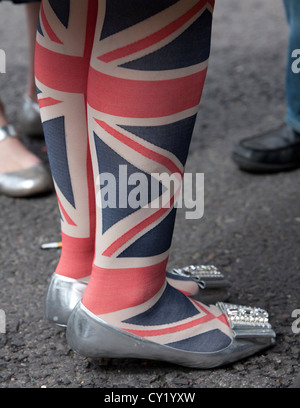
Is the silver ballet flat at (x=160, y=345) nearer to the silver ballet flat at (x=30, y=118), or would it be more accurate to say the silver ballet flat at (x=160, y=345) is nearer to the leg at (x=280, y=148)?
the leg at (x=280, y=148)

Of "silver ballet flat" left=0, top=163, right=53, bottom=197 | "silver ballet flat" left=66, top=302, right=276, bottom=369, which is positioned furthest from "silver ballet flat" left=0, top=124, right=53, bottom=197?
"silver ballet flat" left=66, top=302, right=276, bottom=369

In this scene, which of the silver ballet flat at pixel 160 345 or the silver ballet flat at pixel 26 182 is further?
the silver ballet flat at pixel 26 182

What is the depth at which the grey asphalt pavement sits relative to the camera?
3.48 ft

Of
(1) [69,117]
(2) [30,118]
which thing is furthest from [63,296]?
(2) [30,118]

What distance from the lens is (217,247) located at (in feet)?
4.90

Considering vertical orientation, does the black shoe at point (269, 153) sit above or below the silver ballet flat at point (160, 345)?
below

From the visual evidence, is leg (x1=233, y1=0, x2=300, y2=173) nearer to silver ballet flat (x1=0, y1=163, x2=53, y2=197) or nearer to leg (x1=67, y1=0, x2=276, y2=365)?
silver ballet flat (x1=0, y1=163, x2=53, y2=197)

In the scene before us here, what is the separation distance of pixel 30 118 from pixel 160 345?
4.20 feet

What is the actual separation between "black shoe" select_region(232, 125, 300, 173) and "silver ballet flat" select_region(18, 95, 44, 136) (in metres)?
0.71

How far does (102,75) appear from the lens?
88cm

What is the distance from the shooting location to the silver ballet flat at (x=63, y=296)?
3.63 feet

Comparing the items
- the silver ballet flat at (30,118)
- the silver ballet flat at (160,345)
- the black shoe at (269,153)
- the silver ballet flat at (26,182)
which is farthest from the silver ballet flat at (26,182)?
the silver ballet flat at (160,345)

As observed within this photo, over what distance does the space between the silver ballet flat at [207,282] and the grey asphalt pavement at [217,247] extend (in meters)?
0.06
